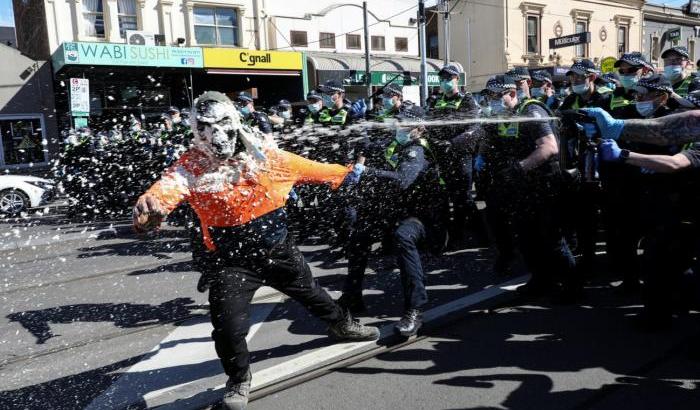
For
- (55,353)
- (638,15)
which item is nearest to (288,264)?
(55,353)

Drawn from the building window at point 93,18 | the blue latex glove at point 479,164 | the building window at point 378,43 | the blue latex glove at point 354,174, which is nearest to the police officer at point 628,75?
the blue latex glove at point 479,164

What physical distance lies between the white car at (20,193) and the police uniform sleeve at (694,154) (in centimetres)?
1169

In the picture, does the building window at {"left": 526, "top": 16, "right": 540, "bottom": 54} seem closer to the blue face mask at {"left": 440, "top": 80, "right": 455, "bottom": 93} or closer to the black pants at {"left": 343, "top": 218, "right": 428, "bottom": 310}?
the blue face mask at {"left": 440, "top": 80, "right": 455, "bottom": 93}

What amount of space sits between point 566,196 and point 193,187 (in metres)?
3.77

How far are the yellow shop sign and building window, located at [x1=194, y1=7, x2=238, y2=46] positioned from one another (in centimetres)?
196

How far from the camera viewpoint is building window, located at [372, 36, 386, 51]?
2480cm

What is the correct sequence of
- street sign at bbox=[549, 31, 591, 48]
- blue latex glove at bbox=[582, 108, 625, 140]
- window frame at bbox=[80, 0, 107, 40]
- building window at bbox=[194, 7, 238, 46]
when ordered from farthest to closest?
street sign at bbox=[549, 31, 591, 48] → building window at bbox=[194, 7, 238, 46] → window frame at bbox=[80, 0, 107, 40] → blue latex glove at bbox=[582, 108, 625, 140]

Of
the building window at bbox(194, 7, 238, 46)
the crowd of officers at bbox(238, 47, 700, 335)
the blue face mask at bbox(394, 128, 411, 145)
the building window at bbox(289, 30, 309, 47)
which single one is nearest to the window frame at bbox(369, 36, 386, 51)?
the building window at bbox(289, 30, 309, 47)

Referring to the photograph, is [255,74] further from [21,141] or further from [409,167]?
[409,167]

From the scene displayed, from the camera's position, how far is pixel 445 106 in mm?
6836

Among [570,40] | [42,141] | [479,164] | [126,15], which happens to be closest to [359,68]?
[126,15]

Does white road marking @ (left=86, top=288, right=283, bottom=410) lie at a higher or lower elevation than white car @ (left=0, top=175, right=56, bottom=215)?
lower

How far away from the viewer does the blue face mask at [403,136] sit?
4.49 metres

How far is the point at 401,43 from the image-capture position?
84.9 feet
